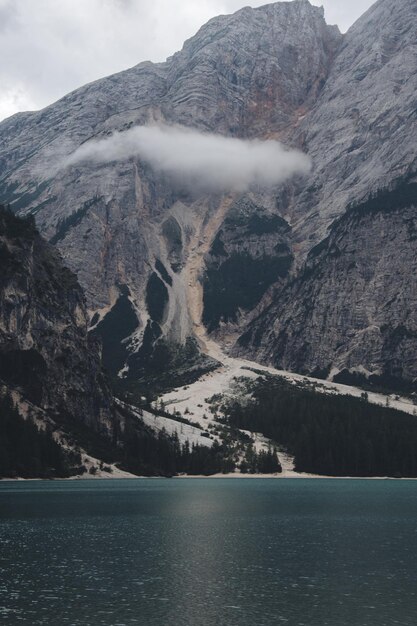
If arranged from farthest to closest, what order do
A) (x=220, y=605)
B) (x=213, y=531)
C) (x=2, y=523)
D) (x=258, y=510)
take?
1. (x=258, y=510)
2. (x=2, y=523)
3. (x=213, y=531)
4. (x=220, y=605)

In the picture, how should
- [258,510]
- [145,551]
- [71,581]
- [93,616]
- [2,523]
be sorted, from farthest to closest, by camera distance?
1. [258,510]
2. [2,523]
3. [145,551]
4. [71,581]
5. [93,616]

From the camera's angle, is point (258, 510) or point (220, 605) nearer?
point (220, 605)

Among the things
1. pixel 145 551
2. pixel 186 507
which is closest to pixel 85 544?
pixel 145 551

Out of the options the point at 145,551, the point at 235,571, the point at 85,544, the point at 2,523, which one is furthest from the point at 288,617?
the point at 2,523

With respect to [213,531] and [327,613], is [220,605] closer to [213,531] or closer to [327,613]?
[327,613]

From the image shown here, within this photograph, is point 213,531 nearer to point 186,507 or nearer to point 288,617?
point 186,507

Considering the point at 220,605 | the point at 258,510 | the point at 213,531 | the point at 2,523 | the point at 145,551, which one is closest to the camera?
the point at 220,605
